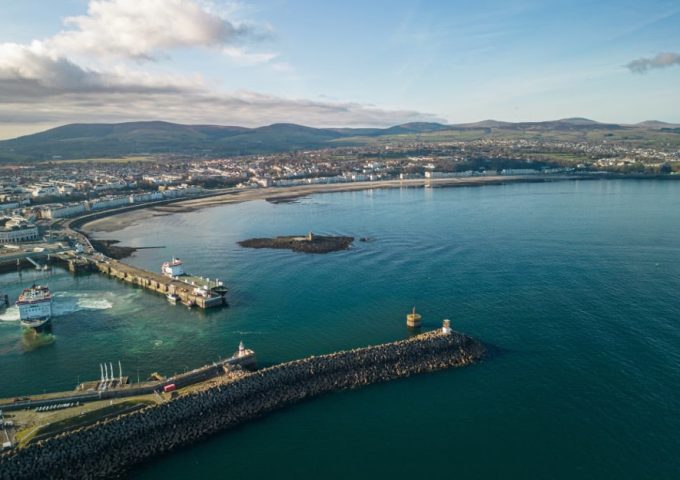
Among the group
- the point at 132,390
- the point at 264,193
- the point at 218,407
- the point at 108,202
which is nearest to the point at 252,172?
the point at 264,193

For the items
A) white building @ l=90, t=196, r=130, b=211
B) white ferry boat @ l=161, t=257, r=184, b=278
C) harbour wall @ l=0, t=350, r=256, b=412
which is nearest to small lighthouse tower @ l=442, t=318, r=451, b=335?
harbour wall @ l=0, t=350, r=256, b=412

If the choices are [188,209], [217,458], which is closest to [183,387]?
[217,458]

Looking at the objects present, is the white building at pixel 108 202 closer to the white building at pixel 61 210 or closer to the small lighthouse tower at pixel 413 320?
the white building at pixel 61 210

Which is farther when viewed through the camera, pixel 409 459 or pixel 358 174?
pixel 358 174

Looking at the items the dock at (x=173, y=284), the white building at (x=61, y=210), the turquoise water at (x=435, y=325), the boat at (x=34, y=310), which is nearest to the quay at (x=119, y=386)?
the turquoise water at (x=435, y=325)

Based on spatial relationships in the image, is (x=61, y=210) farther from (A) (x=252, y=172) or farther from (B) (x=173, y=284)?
(A) (x=252, y=172)

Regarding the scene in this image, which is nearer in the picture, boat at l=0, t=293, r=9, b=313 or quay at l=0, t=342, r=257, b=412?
quay at l=0, t=342, r=257, b=412

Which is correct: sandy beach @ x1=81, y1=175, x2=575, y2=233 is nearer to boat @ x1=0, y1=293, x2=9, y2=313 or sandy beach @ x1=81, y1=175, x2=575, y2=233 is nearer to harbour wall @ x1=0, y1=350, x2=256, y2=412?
boat @ x1=0, y1=293, x2=9, y2=313

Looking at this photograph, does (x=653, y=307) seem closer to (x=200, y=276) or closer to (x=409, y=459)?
(x=409, y=459)
